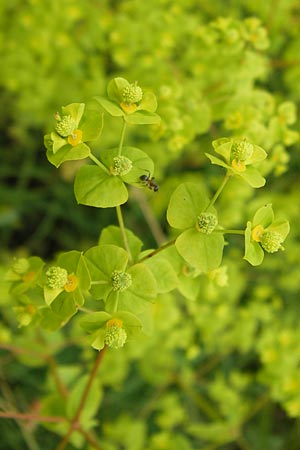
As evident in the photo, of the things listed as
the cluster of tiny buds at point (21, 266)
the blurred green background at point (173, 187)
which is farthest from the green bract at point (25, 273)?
the blurred green background at point (173, 187)

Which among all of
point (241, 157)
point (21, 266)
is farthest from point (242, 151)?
point (21, 266)

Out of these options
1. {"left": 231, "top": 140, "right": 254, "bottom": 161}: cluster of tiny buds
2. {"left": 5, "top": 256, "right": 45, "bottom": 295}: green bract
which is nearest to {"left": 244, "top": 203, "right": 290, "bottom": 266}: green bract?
{"left": 231, "top": 140, "right": 254, "bottom": 161}: cluster of tiny buds

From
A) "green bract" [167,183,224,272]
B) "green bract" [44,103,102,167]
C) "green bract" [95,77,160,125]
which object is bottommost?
"green bract" [167,183,224,272]

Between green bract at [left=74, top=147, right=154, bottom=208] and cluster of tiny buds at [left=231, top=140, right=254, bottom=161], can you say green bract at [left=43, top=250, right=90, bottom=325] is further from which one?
cluster of tiny buds at [left=231, top=140, right=254, bottom=161]

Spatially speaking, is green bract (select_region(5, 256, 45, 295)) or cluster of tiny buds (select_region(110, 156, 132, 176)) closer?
cluster of tiny buds (select_region(110, 156, 132, 176))

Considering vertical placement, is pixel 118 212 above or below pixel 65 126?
below

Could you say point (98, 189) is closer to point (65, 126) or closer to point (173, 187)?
point (65, 126)
